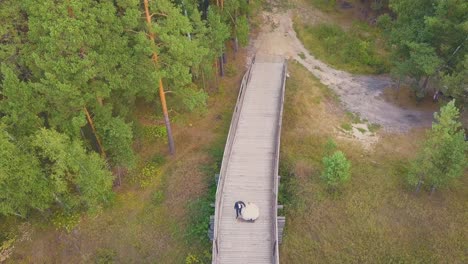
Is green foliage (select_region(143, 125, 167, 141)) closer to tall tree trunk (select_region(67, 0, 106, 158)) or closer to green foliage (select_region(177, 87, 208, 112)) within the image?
→ tall tree trunk (select_region(67, 0, 106, 158))

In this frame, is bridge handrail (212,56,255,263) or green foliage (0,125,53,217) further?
bridge handrail (212,56,255,263)

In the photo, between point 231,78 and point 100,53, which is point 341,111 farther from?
point 100,53

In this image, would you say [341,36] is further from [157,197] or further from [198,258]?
[198,258]

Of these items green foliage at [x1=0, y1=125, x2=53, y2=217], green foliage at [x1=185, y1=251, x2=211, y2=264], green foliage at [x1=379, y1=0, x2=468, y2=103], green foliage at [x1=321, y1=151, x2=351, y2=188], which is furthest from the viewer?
green foliage at [x1=379, y1=0, x2=468, y2=103]

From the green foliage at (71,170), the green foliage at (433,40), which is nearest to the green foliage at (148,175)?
the green foliage at (71,170)

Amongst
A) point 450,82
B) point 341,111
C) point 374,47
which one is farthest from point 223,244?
point 374,47

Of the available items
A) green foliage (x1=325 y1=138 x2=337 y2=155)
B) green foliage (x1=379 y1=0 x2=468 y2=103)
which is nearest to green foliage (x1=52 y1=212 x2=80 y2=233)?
green foliage (x1=325 y1=138 x2=337 y2=155)
